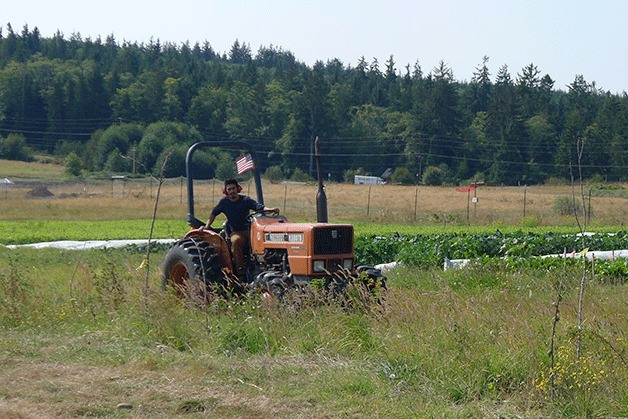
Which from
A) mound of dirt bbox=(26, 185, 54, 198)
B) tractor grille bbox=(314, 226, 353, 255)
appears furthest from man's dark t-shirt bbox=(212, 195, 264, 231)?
mound of dirt bbox=(26, 185, 54, 198)

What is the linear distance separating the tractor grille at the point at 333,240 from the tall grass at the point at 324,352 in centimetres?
119

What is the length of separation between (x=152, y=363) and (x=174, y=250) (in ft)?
13.2

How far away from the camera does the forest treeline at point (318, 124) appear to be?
291 ft

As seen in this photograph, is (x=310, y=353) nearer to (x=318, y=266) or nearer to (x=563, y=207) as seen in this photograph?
(x=318, y=266)

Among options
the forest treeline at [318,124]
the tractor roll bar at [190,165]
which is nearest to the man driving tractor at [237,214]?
the tractor roll bar at [190,165]

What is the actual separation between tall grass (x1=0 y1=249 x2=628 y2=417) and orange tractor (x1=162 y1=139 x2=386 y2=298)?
2.03ft

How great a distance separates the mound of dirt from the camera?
56469mm

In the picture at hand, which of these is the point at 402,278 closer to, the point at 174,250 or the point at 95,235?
the point at 174,250

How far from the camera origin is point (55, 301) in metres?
11.6

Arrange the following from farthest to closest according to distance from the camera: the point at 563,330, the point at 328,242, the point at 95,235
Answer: the point at 95,235 → the point at 328,242 → the point at 563,330

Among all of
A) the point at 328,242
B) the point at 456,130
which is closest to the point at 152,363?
the point at 328,242

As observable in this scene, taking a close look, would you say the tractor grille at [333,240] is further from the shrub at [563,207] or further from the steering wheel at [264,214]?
the shrub at [563,207]

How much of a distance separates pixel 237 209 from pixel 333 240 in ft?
5.16

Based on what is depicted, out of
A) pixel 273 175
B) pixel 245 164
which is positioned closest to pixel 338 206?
pixel 273 175
